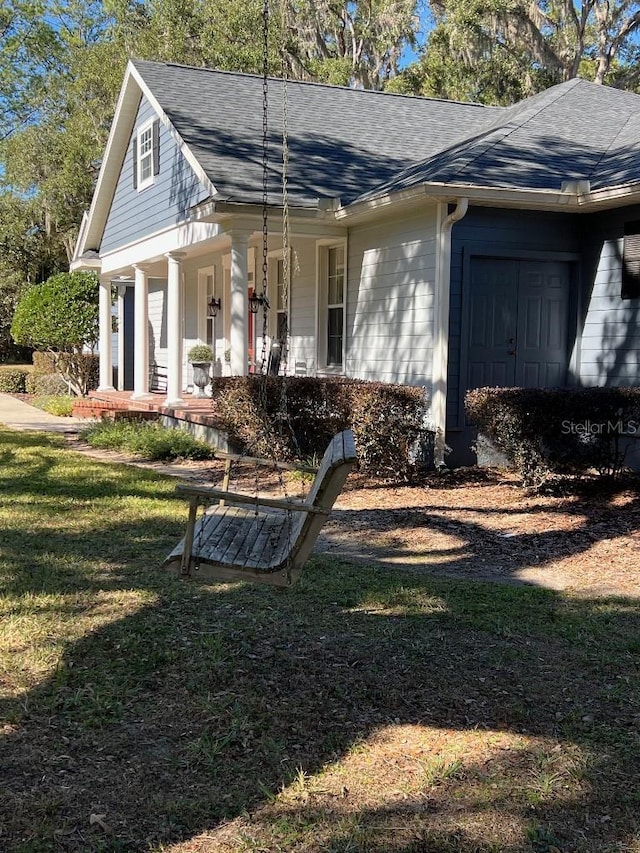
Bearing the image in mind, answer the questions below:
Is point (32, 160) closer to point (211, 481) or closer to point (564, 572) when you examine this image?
point (211, 481)

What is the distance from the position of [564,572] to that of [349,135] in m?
9.87

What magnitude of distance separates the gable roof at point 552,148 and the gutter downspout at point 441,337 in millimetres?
701

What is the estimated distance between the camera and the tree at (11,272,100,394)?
20.6 meters

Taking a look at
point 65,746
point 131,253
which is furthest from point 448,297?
point 131,253

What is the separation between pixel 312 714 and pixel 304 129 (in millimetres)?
11837

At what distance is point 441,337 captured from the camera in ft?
32.8

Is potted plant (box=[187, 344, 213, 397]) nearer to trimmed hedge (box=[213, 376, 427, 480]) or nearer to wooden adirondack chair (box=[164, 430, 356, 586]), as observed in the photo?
trimmed hedge (box=[213, 376, 427, 480])

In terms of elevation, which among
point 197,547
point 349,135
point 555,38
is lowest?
point 197,547

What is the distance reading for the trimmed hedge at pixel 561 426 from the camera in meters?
8.55

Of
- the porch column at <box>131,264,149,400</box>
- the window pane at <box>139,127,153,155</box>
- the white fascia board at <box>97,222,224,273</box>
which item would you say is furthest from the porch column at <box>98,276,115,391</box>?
the window pane at <box>139,127,153,155</box>

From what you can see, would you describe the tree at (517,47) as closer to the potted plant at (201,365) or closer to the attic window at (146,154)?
the attic window at (146,154)

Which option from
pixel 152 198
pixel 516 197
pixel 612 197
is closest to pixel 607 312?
pixel 612 197

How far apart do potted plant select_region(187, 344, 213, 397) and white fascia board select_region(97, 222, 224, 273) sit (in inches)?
72.0

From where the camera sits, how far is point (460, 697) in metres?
4.05
